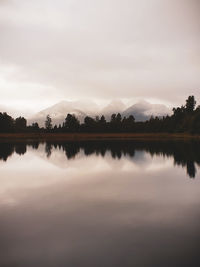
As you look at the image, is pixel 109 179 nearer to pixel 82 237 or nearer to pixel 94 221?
pixel 94 221

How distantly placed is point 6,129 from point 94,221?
139m

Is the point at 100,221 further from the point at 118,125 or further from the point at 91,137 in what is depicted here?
the point at 118,125

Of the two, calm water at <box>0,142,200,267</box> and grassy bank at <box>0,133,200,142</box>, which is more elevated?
grassy bank at <box>0,133,200,142</box>

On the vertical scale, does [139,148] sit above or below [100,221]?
above

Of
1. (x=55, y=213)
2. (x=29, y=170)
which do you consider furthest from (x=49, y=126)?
(x=55, y=213)

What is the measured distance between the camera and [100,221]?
1463 centimetres

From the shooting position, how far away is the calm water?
419 inches

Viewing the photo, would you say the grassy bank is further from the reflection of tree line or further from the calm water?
the calm water


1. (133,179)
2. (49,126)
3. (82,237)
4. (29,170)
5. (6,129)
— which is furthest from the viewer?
(49,126)

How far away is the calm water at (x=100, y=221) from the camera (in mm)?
10641

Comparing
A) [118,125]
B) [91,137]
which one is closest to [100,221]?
[91,137]

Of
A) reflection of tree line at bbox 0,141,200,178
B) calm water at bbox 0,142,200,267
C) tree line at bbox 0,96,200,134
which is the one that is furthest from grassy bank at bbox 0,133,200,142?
calm water at bbox 0,142,200,267

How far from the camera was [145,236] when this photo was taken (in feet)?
40.9

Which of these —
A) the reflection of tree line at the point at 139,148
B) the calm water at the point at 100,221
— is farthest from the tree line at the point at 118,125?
the calm water at the point at 100,221
